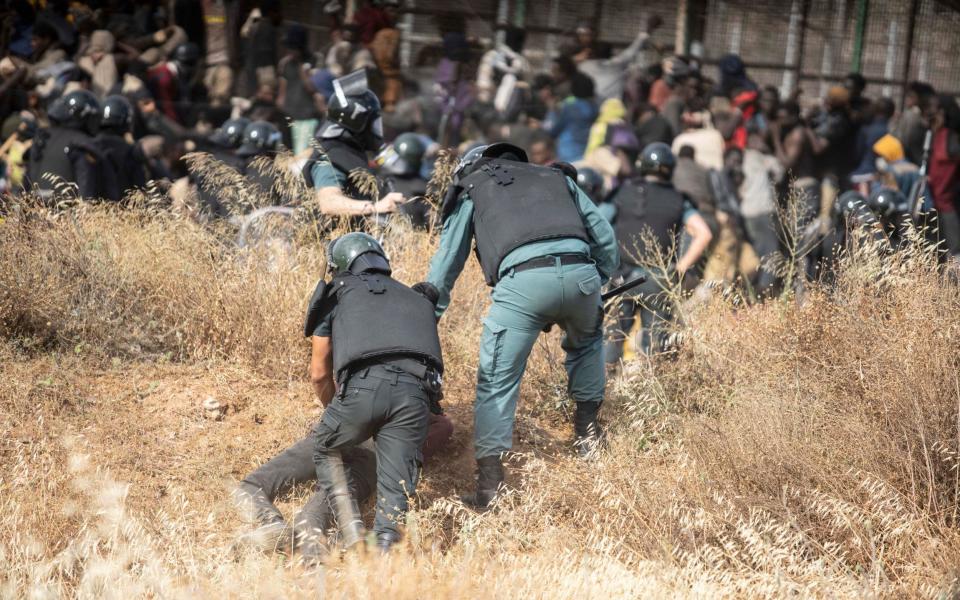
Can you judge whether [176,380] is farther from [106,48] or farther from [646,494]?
[106,48]

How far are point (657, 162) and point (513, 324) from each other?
11.1ft

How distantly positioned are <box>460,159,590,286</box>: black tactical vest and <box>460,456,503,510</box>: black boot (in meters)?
0.87

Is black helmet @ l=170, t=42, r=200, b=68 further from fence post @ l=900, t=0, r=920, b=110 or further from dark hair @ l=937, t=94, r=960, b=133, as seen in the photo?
fence post @ l=900, t=0, r=920, b=110

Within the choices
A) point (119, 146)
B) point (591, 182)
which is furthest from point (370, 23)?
point (119, 146)

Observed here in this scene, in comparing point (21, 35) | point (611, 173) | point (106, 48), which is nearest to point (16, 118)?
point (106, 48)

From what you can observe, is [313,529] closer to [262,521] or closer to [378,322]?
[262,521]

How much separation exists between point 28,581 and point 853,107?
37.9ft

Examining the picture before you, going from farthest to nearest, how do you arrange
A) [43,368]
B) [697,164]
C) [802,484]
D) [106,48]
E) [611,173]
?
[106,48]
[611,173]
[697,164]
[43,368]
[802,484]

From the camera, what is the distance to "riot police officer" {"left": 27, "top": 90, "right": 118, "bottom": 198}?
8.39 metres

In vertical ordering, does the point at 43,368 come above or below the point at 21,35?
below

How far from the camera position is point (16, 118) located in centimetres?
1180

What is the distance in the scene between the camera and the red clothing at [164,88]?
483 inches

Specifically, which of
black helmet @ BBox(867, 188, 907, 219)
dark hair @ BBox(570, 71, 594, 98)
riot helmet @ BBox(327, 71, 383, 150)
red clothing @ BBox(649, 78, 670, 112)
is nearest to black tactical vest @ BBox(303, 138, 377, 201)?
riot helmet @ BBox(327, 71, 383, 150)

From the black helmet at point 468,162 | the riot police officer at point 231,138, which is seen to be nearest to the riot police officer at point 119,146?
Result: the riot police officer at point 231,138
